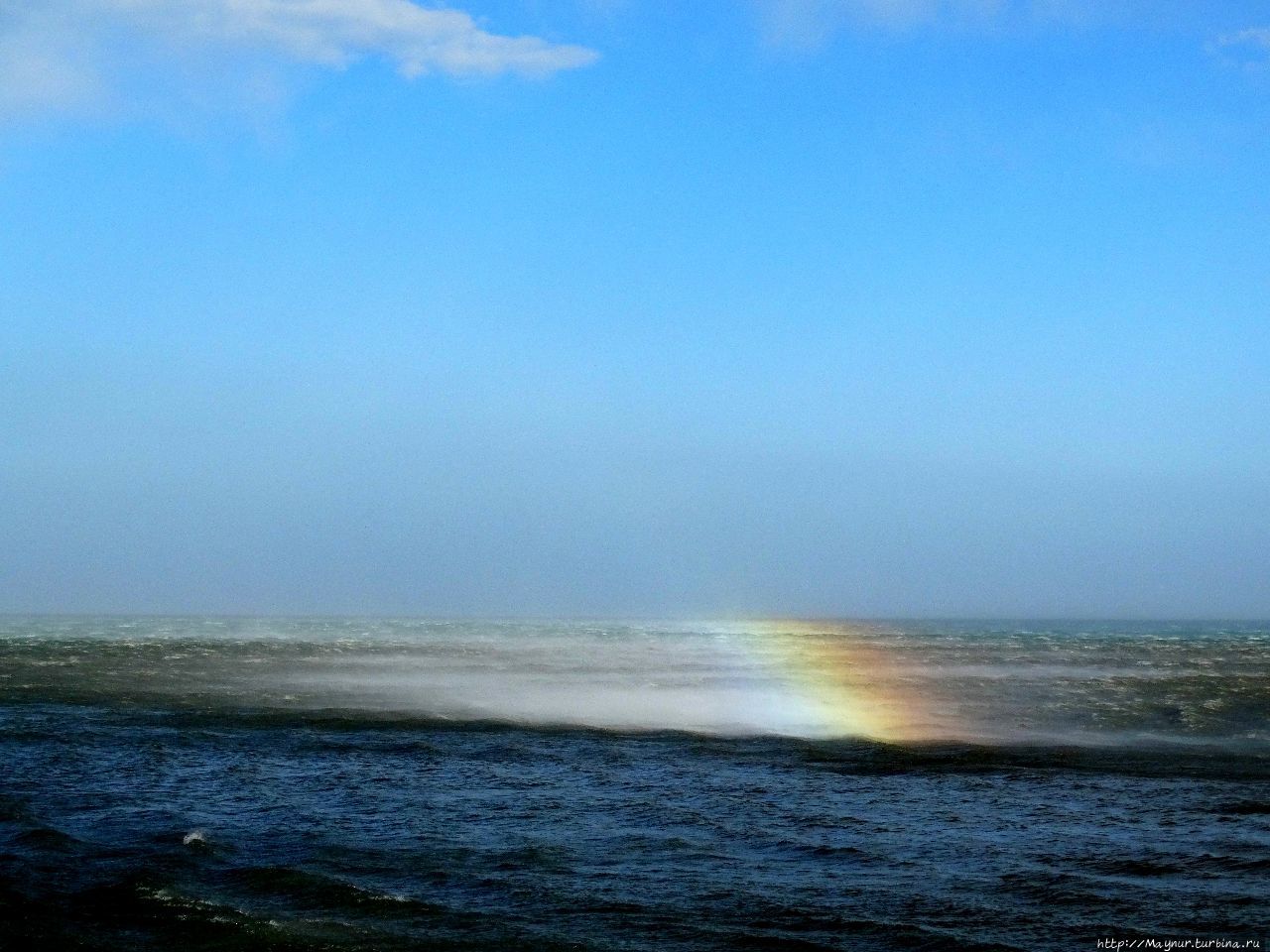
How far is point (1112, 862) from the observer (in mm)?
12508

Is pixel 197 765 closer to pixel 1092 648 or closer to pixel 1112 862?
pixel 1112 862

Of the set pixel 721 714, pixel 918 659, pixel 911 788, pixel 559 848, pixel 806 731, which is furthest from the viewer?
pixel 918 659

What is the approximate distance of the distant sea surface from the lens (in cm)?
1033

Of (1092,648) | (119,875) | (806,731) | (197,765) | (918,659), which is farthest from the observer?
(1092,648)

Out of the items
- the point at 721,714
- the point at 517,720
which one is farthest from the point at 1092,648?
the point at 517,720

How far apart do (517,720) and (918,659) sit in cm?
4085

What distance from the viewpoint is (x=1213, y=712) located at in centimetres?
3089

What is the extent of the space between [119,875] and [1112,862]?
10.8 m

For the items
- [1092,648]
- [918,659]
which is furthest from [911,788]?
[1092,648]

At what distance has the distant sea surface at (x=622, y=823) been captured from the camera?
10.3 meters

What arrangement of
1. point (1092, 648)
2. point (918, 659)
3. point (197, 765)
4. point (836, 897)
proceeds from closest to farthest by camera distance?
point (836, 897)
point (197, 765)
point (918, 659)
point (1092, 648)

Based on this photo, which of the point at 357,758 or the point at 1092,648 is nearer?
the point at 357,758

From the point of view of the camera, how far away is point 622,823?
14961 millimetres

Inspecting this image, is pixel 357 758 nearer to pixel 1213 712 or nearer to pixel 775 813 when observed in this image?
pixel 775 813
